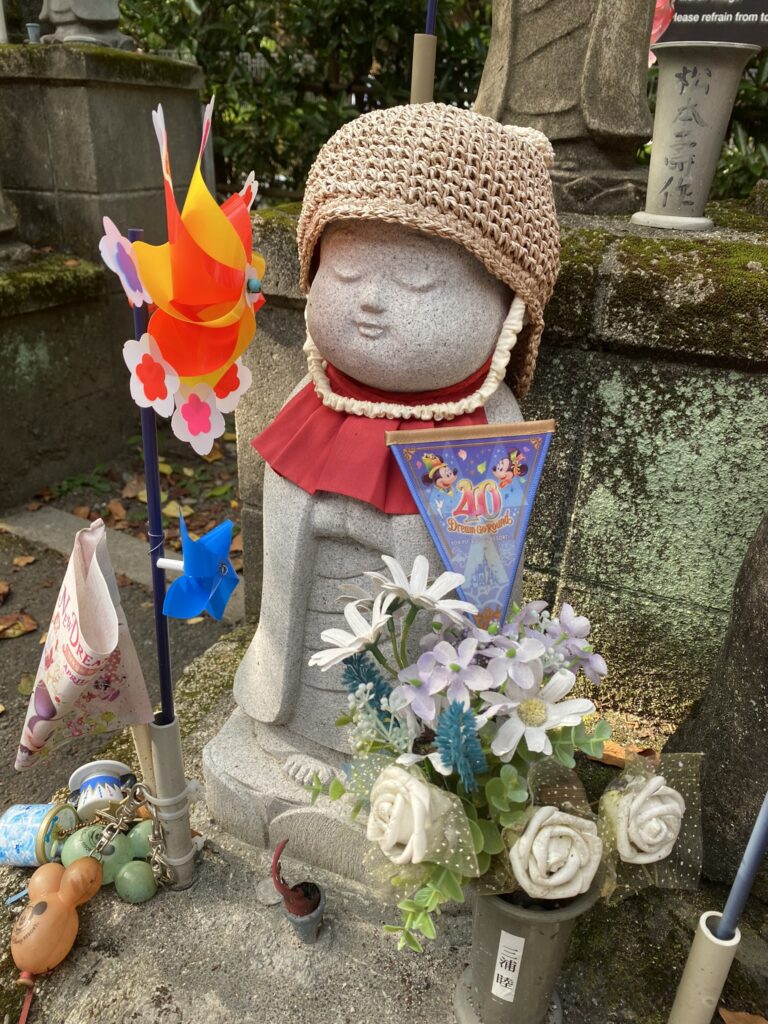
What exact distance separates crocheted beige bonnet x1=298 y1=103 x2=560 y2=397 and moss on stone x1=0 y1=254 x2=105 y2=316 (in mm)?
2958

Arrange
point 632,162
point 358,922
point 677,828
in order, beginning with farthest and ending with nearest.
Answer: point 632,162 < point 358,922 < point 677,828

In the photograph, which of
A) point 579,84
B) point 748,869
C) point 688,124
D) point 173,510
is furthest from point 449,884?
point 173,510

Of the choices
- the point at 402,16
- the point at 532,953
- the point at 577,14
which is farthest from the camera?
the point at 402,16

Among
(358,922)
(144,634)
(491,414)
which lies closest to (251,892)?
(358,922)

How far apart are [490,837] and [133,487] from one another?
154 inches

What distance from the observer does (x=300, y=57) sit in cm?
551

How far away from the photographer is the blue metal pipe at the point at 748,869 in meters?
1.27

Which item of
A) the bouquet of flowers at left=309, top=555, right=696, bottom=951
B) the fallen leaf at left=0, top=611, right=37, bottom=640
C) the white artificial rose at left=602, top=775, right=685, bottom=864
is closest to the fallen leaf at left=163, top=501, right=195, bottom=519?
the fallen leaf at left=0, top=611, right=37, bottom=640

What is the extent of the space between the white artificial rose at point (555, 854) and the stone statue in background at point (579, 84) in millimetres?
2120

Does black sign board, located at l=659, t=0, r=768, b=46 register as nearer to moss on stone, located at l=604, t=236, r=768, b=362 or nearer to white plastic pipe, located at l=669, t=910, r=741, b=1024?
moss on stone, located at l=604, t=236, r=768, b=362

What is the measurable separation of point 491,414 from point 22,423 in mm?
3406

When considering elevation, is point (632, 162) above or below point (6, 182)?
above

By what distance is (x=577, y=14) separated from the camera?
8.14 ft

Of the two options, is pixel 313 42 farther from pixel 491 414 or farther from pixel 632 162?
pixel 491 414
